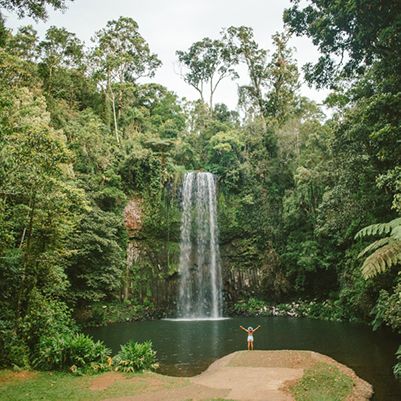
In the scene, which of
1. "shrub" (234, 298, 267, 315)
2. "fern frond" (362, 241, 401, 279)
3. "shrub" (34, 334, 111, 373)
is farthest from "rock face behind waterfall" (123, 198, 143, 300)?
"fern frond" (362, 241, 401, 279)

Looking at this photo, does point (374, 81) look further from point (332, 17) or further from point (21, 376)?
point (21, 376)

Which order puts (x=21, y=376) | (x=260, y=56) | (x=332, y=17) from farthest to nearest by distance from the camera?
1. (x=260, y=56)
2. (x=332, y=17)
3. (x=21, y=376)

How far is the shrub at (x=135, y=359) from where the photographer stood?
31.6 ft

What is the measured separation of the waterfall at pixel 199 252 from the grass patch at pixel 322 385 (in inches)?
610

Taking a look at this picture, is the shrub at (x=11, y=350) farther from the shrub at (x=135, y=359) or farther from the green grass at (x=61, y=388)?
the shrub at (x=135, y=359)

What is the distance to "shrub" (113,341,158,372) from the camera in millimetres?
9625

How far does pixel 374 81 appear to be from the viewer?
47.7ft

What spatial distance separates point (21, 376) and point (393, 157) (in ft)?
39.0

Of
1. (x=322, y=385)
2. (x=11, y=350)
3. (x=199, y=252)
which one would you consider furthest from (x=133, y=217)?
(x=322, y=385)

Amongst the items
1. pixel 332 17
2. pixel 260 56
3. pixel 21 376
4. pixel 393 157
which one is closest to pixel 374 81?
pixel 332 17

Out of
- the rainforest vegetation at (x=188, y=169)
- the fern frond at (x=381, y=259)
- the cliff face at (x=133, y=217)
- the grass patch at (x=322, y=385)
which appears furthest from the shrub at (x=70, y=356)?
the cliff face at (x=133, y=217)

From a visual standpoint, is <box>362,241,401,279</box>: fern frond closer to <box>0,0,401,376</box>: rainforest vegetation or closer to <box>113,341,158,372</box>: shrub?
<box>0,0,401,376</box>: rainforest vegetation

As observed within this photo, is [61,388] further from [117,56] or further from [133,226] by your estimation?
[117,56]

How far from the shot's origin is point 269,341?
47.4ft
